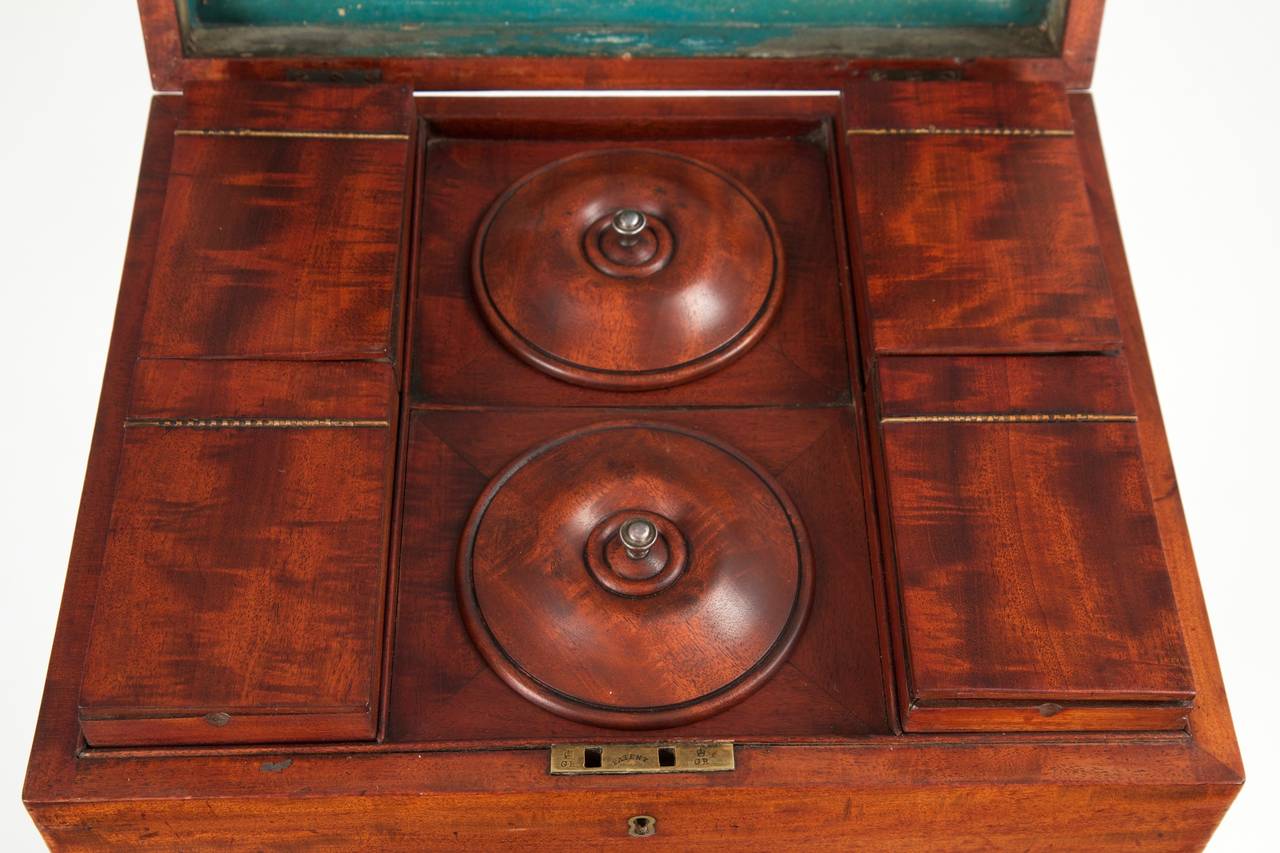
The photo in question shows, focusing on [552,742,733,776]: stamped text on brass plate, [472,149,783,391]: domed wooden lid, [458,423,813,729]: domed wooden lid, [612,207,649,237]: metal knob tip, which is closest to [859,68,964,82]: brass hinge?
[472,149,783,391]: domed wooden lid

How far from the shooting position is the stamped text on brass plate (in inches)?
81.6

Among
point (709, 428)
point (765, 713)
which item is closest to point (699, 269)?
point (709, 428)

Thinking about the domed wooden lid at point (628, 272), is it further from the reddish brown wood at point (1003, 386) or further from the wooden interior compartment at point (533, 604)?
the reddish brown wood at point (1003, 386)

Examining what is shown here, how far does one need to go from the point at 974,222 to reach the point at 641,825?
3.03 feet

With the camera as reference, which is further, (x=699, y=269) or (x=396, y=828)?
(x=699, y=269)

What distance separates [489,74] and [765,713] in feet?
3.43

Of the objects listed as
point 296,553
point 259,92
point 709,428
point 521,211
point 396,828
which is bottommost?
point 396,828

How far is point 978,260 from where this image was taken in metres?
2.38

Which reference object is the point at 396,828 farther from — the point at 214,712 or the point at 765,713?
the point at 765,713

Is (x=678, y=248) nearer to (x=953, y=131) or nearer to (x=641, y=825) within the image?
(x=953, y=131)

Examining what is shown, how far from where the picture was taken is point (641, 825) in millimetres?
2129

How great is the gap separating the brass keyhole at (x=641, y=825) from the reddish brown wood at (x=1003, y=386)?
584 millimetres

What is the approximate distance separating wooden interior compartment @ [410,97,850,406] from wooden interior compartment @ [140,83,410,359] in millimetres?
115

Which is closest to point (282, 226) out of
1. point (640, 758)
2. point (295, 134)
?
point (295, 134)
